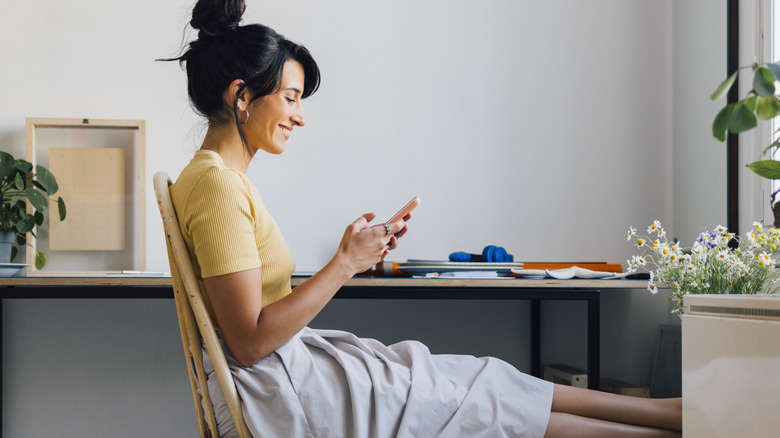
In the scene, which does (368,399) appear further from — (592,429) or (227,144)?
(227,144)

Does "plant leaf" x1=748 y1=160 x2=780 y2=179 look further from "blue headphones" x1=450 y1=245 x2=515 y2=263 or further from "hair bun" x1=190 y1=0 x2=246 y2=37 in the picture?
"blue headphones" x1=450 y1=245 x2=515 y2=263

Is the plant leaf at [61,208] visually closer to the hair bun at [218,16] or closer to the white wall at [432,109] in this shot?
the white wall at [432,109]

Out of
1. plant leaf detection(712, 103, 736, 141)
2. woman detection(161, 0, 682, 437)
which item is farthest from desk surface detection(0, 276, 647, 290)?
plant leaf detection(712, 103, 736, 141)

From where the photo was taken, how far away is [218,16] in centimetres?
118

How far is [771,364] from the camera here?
74 centimetres

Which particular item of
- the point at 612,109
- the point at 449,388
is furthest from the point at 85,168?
the point at 612,109

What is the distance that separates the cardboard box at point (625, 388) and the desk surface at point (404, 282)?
1.81 feet

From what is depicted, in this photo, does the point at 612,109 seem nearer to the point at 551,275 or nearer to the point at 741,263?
the point at 551,275

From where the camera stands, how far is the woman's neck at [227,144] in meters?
1.19

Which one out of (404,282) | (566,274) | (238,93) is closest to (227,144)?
(238,93)

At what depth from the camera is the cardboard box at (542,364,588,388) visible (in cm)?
223

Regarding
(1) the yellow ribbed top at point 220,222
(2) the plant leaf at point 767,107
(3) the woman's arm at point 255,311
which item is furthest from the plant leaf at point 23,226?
(2) the plant leaf at point 767,107

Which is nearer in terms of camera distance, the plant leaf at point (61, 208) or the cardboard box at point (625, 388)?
the plant leaf at point (61, 208)

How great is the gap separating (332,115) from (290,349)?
1499 mm
